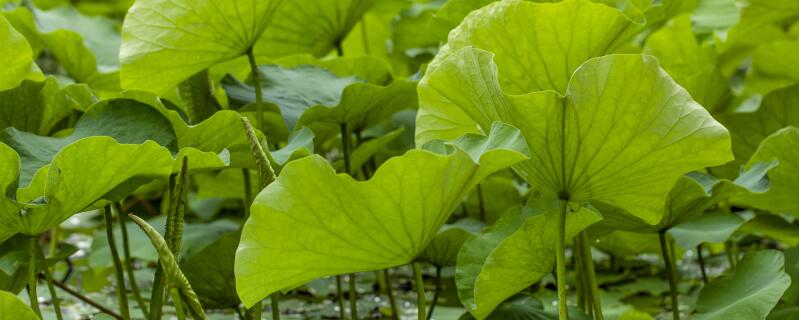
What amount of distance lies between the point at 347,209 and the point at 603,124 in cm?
22

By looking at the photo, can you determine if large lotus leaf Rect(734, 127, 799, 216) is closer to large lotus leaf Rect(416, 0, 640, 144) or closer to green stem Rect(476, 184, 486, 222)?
large lotus leaf Rect(416, 0, 640, 144)

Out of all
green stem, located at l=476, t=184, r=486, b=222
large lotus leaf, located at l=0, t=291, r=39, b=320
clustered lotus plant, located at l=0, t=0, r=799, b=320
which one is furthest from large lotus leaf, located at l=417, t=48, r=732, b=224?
green stem, located at l=476, t=184, r=486, b=222

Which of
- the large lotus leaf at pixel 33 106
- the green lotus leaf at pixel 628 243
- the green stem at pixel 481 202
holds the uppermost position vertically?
the large lotus leaf at pixel 33 106

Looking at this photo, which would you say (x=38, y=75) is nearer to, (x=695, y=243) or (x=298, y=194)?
(x=298, y=194)

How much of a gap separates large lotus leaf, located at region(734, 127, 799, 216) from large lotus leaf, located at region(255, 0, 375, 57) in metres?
0.54

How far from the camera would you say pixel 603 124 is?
85 centimetres

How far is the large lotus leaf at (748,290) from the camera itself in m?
1.01

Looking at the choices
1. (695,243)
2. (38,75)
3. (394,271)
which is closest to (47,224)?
(38,75)

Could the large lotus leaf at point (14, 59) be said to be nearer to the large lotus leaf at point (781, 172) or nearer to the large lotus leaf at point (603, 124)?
the large lotus leaf at point (603, 124)

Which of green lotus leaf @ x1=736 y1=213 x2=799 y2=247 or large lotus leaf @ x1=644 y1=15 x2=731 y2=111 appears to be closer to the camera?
green lotus leaf @ x1=736 y1=213 x2=799 y2=247

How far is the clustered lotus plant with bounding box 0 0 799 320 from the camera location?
0.83 meters

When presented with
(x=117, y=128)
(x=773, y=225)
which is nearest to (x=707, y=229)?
(x=773, y=225)

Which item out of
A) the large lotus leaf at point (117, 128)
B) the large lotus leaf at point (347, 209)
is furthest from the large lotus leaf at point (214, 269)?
the large lotus leaf at point (347, 209)

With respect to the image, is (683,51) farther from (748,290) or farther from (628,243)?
(748,290)
